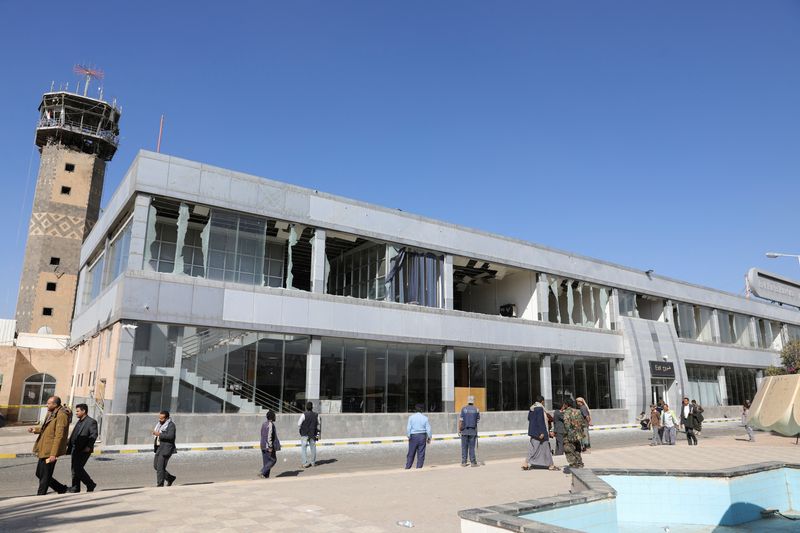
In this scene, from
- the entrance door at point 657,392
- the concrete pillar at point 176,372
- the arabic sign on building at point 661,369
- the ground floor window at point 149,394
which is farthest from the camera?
the arabic sign on building at point 661,369

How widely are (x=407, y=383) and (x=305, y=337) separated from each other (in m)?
6.01

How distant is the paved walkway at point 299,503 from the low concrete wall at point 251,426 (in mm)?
9794

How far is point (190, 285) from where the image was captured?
22703 millimetres

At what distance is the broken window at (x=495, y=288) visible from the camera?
34656 mm

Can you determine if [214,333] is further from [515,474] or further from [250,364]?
[515,474]

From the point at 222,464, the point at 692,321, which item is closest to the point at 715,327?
the point at 692,321

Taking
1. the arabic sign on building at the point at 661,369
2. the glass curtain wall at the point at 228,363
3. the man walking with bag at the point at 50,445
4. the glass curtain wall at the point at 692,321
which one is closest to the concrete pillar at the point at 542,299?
the arabic sign on building at the point at 661,369

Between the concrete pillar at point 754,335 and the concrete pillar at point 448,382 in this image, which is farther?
the concrete pillar at point 754,335

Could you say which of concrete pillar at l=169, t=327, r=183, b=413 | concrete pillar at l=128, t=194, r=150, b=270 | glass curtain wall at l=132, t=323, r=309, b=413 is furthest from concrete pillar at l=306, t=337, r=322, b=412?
concrete pillar at l=128, t=194, r=150, b=270

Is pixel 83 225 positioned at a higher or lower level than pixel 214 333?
higher

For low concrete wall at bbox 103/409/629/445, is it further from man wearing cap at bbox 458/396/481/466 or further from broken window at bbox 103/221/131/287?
man wearing cap at bbox 458/396/481/466

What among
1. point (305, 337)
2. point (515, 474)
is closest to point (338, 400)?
point (305, 337)

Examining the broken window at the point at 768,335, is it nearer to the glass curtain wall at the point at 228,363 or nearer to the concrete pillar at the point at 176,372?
the glass curtain wall at the point at 228,363

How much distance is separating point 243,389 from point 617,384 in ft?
87.5
